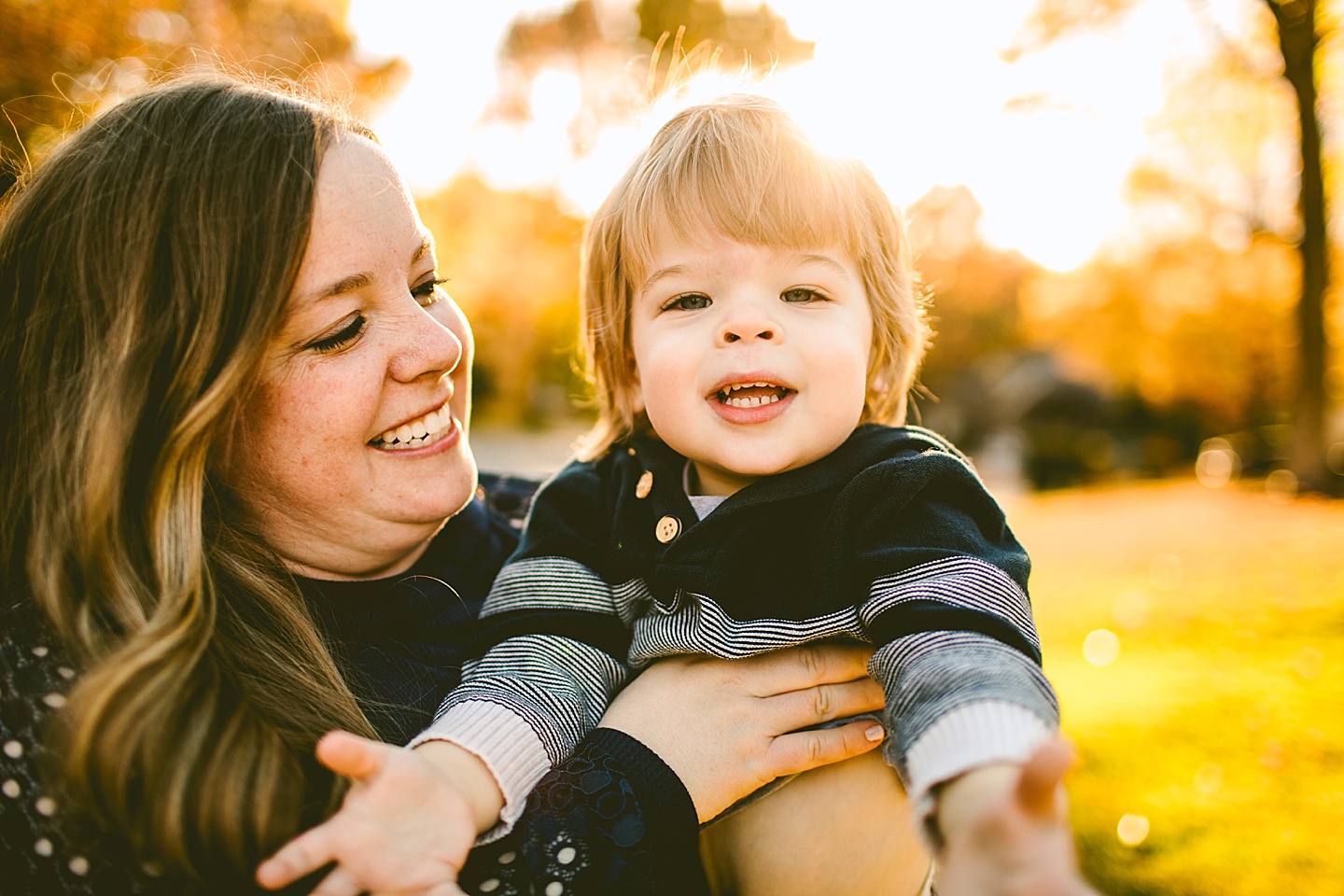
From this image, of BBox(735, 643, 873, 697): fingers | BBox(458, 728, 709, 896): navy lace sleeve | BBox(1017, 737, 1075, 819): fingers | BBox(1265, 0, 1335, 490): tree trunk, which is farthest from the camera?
BBox(1265, 0, 1335, 490): tree trunk

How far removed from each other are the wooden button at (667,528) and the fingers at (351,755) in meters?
0.78

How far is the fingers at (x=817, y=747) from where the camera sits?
70.6 inches

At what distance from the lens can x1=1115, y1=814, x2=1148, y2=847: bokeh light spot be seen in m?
2.89

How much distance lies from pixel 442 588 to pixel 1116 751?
291 centimetres

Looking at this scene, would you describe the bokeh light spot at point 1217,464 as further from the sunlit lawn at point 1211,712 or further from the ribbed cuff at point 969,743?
the ribbed cuff at point 969,743

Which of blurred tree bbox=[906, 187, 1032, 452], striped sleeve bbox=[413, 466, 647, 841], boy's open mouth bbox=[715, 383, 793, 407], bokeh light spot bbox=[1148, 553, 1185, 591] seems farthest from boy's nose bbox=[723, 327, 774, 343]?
blurred tree bbox=[906, 187, 1032, 452]

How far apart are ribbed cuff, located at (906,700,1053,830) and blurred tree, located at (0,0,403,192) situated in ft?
7.02

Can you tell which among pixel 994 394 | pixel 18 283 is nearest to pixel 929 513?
pixel 18 283

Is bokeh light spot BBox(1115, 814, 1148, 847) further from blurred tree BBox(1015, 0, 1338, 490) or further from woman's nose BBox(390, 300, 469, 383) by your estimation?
blurred tree BBox(1015, 0, 1338, 490)

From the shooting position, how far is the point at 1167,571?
257 inches

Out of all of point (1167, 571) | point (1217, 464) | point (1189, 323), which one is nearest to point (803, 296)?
point (1167, 571)

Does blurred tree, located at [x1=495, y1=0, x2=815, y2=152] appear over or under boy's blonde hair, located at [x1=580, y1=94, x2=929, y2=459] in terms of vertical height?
over

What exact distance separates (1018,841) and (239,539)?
5.16ft

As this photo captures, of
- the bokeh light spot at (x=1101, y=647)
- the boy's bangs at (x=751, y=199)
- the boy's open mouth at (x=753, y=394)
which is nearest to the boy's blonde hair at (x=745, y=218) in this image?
the boy's bangs at (x=751, y=199)
